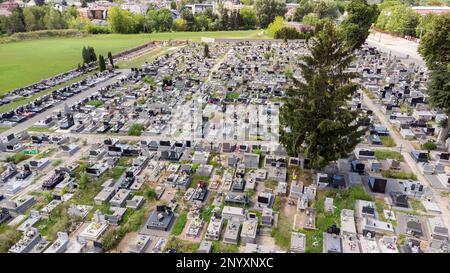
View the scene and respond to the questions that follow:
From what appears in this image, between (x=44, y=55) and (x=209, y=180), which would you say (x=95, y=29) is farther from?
(x=209, y=180)

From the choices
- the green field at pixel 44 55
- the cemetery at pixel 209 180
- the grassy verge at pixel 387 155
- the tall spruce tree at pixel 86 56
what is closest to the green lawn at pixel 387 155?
the grassy verge at pixel 387 155

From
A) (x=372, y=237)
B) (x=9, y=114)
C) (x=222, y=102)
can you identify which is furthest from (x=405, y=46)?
(x=9, y=114)

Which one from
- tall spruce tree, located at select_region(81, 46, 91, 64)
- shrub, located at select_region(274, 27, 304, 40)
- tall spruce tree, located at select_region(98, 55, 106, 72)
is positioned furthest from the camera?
shrub, located at select_region(274, 27, 304, 40)

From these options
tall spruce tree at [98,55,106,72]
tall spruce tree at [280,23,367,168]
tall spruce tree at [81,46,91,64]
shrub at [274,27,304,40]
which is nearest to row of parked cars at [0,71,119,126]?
tall spruce tree at [98,55,106,72]

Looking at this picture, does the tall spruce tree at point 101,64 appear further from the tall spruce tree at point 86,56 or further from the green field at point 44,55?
the green field at point 44,55

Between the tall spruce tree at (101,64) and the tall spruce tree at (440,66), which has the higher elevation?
the tall spruce tree at (440,66)

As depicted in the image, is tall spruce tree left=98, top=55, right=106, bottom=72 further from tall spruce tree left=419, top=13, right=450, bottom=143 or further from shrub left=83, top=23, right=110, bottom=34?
shrub left=83, top=23, right=110, bottom=34

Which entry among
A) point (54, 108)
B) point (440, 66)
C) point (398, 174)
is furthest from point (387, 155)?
point (54, 108)
